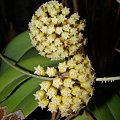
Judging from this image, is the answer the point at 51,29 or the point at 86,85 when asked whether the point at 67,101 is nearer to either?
the point at 86,85

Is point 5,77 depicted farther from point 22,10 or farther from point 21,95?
point 22,10

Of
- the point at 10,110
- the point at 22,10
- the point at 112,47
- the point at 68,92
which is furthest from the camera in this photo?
the point at 22,10

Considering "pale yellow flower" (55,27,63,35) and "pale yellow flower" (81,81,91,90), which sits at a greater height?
"pale yellow flower" (55,27,63,35)

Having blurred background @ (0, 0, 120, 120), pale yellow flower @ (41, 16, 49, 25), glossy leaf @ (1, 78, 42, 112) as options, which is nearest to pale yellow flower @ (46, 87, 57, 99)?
glossy leaf @ (1, 78, 42, 112)

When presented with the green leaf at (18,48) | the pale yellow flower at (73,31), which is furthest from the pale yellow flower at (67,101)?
the green leaf at (18,48)

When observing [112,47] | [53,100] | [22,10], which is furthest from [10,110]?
[22,10]

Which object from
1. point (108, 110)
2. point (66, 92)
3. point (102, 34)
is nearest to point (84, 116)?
point (108, 110)

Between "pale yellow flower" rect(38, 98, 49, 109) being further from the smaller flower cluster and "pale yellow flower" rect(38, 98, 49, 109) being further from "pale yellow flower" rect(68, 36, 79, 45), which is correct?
Answer: "pale yellow flower" rect(68, 36, 79, 45)
